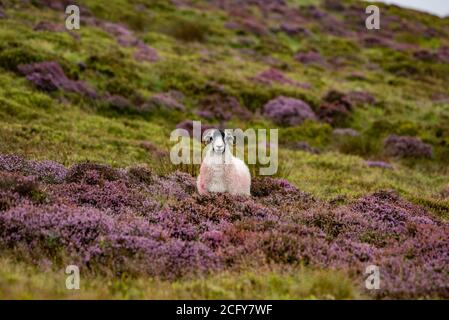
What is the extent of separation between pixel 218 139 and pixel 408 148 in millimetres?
14642

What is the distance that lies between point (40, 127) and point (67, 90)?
17.4ft

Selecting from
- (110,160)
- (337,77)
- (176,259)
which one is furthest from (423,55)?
(176,259)

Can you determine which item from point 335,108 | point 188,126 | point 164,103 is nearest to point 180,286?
point 188,126

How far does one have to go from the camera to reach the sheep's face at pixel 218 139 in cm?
1086

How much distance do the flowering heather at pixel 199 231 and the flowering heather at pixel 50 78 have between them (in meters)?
9.98

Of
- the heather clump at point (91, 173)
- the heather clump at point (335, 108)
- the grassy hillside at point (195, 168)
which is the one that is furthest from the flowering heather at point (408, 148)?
the heather clump at point (91, 173)

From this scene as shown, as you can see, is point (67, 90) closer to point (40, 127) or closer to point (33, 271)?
point (40, 127)

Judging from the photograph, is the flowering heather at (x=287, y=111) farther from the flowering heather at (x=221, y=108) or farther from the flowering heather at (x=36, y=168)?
the flowering heather at (x=36, y=168)

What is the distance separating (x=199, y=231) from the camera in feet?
30.9

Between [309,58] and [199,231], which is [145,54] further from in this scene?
[199,231]

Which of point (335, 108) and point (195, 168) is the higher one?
point (335, 108)

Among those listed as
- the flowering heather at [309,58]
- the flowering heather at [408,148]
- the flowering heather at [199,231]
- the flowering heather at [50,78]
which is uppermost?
the flowering heather at [309,58]
